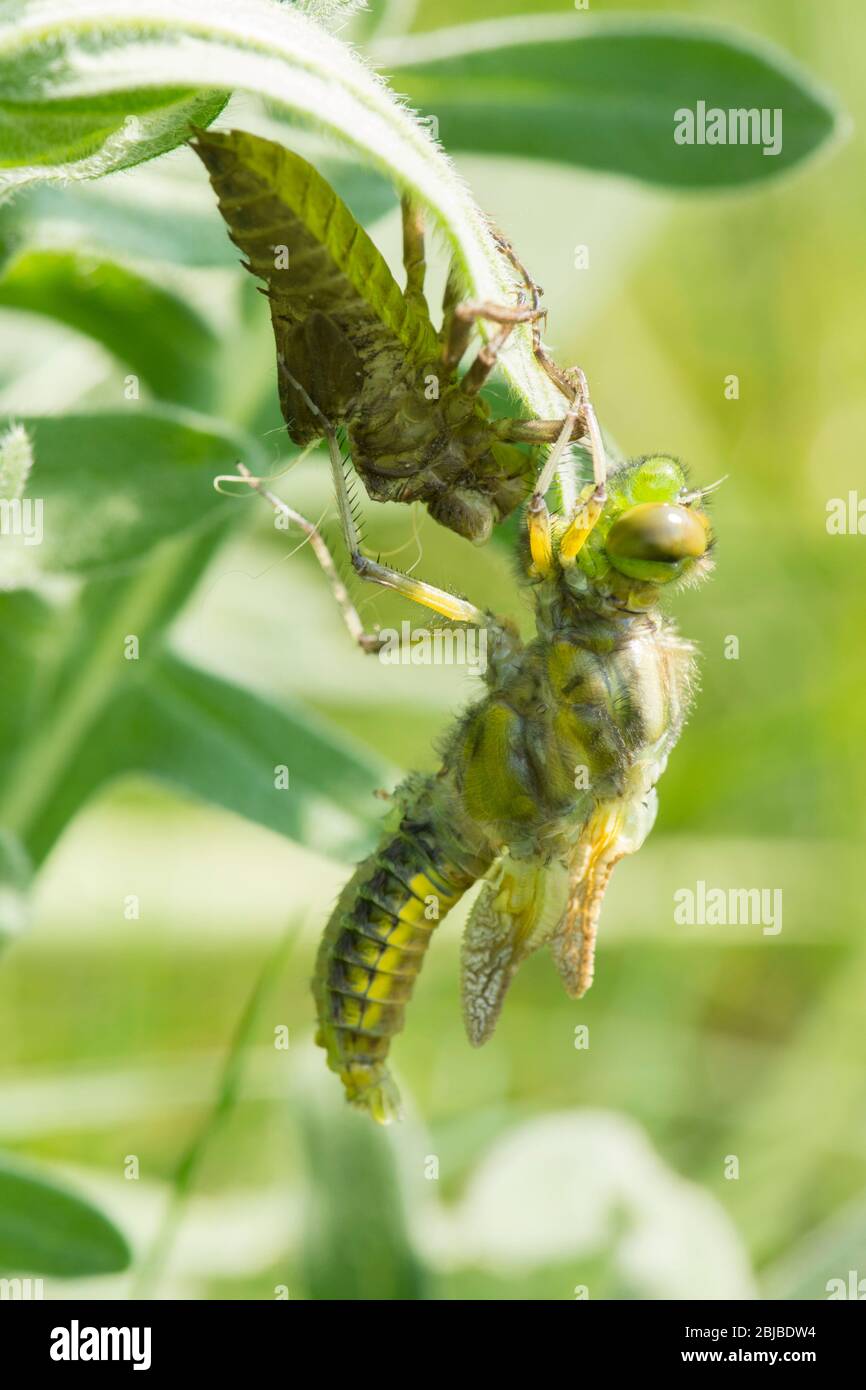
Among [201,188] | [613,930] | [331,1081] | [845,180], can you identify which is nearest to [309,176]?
[201,188]

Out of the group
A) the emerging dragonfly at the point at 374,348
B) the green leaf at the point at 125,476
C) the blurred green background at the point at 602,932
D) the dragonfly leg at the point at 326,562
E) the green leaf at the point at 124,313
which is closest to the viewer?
the emerging dragonfly at the point at 374,348

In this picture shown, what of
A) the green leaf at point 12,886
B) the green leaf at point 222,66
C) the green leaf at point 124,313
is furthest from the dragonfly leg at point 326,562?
the green leaf at point 222,66

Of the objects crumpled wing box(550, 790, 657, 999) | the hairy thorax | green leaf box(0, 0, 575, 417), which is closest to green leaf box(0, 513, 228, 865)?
the hairy thorax

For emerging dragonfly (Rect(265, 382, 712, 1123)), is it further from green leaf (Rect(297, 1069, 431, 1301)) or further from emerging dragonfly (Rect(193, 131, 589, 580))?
green leaf (Rect(297, 1069, 431, 1301))

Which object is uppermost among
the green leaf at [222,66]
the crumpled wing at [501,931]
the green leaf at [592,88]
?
the green leaf at [592,88]

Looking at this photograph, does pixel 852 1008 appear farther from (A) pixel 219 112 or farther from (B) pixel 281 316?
(A) pixel 219 112

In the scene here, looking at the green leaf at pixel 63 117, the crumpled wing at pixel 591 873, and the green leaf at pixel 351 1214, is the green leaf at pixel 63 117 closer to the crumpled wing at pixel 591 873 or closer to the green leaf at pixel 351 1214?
the crumpled wing at pixel 591 873

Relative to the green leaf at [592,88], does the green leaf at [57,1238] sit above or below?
below
